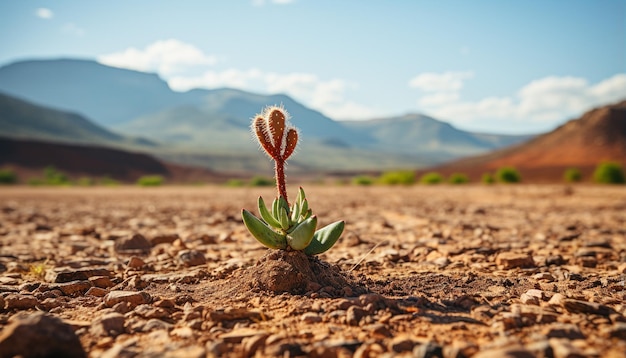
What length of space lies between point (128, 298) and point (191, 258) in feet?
4.71

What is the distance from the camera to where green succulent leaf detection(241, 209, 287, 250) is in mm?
3172

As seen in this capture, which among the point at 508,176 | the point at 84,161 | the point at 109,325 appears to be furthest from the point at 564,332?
the point at 84,161

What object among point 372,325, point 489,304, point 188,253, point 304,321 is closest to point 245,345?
point 304,321

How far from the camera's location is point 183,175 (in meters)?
64.2

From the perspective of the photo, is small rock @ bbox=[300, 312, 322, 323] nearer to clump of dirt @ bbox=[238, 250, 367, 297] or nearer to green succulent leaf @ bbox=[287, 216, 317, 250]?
clump of dirt @ bbox=[238, 250, 367, 297]

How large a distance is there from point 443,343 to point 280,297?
1048 mm

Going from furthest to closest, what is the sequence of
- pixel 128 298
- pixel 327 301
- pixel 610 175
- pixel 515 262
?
pixel 610 175 → pixel 515 262 → pixel 128 298 → pixel 327 301

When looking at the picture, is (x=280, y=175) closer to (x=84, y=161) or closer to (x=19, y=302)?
(x=19, y=302)

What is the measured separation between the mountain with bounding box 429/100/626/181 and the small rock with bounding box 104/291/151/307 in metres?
46.9

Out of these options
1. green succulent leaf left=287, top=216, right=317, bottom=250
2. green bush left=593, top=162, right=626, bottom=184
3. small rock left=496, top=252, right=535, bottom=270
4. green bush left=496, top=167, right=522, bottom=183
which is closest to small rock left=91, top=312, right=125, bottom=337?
green succulent leaf left=287, top=216, right=317, bottom=250

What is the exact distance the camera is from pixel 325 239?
326cm

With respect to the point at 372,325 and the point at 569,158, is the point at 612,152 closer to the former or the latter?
the point at 569,158

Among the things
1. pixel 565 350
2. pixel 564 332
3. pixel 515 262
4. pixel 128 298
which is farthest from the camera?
pixel 515 262

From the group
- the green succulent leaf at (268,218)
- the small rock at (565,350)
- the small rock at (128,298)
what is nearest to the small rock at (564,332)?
the small rock at (565,350)
